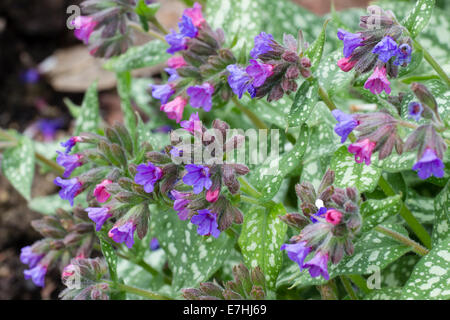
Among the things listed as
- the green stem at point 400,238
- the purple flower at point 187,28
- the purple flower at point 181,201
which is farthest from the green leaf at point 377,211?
the purple flower at point 187,28

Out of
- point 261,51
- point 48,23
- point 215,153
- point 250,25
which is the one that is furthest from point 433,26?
point 48,23

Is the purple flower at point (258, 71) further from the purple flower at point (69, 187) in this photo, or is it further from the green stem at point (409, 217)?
the purple flower at point (69, 187)

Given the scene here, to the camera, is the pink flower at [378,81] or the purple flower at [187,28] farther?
the purple flower at [187,28]

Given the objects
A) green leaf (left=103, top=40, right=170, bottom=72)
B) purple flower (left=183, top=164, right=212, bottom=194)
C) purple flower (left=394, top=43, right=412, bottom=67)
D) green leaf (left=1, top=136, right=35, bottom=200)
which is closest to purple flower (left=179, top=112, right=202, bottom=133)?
purple flower (left=183, top=164, right=212, bottom=194)

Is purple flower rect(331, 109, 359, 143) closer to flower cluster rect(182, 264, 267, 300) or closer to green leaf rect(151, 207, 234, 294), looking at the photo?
flower cluster rect(182, 264, 267, 300)

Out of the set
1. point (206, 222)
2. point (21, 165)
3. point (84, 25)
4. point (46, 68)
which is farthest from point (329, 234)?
point (46, 68)

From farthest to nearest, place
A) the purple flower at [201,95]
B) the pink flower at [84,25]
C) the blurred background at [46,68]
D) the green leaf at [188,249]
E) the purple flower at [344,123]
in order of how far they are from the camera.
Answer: the blurred background at [46,68] → the pink flower at [84,25] → the green leaf at [188,249] → the purple flower at [201,95] → the purple flower at [344,123]
